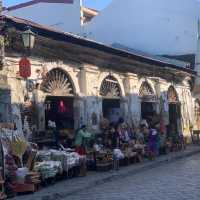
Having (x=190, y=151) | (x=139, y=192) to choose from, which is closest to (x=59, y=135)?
(x=139, y=192)

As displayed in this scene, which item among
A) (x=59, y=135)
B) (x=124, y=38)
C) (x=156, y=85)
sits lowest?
(x=59, y=135)

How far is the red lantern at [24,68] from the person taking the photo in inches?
573

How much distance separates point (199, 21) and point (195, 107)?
499cm

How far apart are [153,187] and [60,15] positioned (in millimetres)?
20188

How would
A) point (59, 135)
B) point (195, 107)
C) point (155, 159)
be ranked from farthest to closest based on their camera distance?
point (195, 107), point (155, 159), point (59, 135)

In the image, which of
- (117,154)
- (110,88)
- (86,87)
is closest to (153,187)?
(117,154)

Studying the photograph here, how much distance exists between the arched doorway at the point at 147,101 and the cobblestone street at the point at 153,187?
6469 mm

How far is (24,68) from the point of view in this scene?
14617mm

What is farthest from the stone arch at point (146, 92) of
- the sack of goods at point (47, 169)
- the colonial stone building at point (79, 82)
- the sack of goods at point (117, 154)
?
the sack of goods at point (47, 169)

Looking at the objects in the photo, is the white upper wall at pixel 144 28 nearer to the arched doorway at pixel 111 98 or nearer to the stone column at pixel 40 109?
the arched doorway at pixel 111 98

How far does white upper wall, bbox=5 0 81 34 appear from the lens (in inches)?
1211

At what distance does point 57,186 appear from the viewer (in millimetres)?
13141

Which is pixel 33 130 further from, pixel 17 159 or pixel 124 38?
pixel 124 38

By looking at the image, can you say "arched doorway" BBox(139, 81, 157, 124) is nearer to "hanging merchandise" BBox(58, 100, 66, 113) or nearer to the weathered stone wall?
the weathered stone wall
